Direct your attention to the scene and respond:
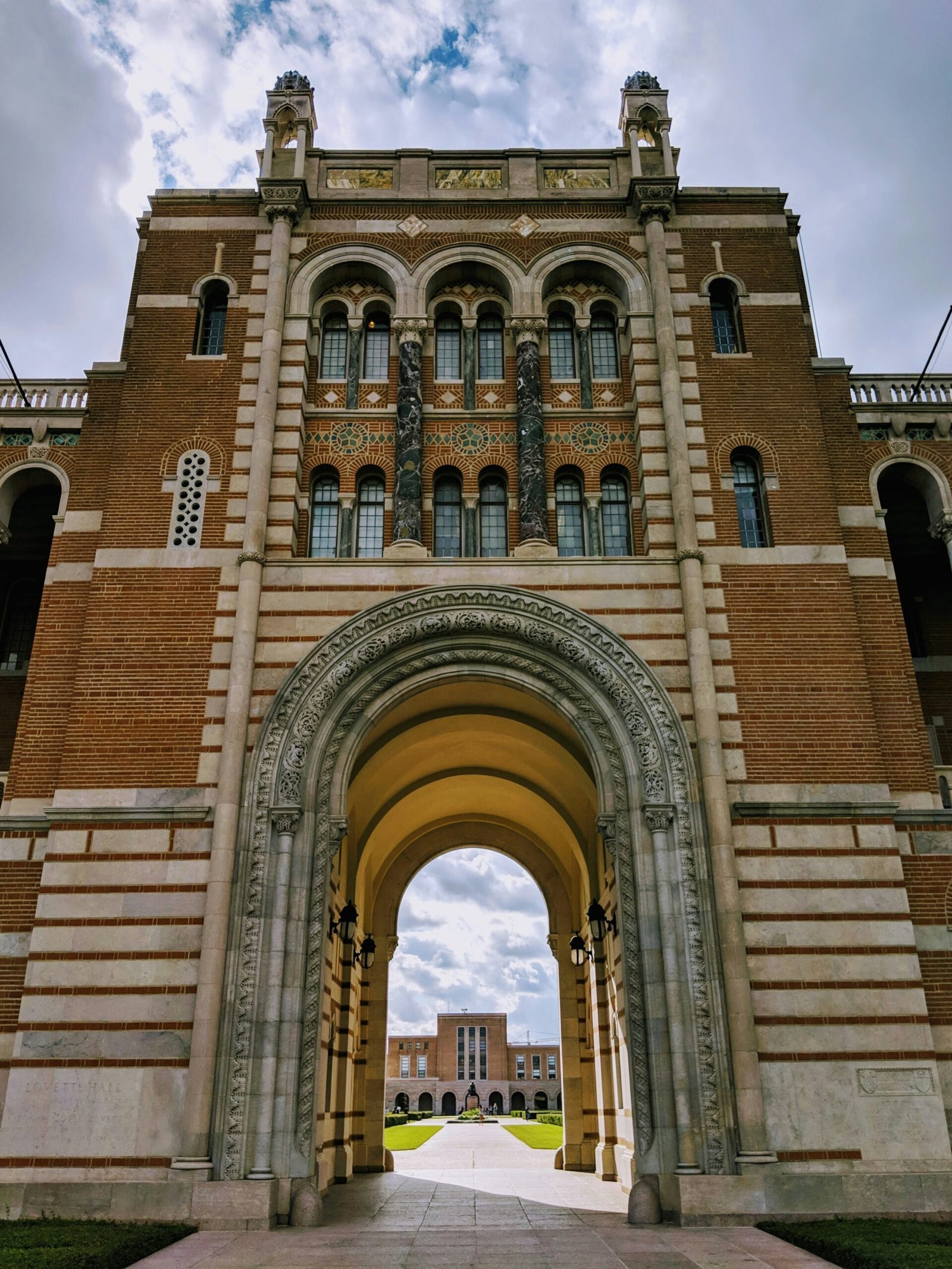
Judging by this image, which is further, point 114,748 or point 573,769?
point 573,769

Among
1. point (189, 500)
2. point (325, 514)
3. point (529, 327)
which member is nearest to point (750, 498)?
point (529, 327)

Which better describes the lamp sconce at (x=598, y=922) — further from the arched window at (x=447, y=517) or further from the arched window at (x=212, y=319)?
the arched window at (x=212, y=319)

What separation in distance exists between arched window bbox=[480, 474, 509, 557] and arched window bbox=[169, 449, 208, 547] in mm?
4474

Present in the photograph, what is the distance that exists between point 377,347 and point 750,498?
279 inches

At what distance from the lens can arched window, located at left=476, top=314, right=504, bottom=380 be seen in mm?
17453

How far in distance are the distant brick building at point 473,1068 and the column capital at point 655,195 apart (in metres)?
84.6

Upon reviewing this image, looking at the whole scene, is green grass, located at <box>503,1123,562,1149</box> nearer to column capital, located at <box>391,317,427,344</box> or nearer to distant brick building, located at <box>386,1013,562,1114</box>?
column capital, located at <box>391,317,427,344</box>

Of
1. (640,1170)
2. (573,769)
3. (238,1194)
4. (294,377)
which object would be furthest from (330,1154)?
(294,377)

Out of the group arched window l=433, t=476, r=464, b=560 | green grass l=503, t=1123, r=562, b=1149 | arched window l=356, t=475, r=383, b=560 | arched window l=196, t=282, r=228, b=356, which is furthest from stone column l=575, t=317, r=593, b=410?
green grass l=503, t=1123, r=562, b=1149

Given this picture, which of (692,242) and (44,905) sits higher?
(692,242)

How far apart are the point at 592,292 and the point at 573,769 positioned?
8.59 m

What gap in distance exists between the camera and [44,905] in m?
13.1

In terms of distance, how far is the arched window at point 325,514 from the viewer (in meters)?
16.2

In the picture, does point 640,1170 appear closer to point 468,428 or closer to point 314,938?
point 314,938
